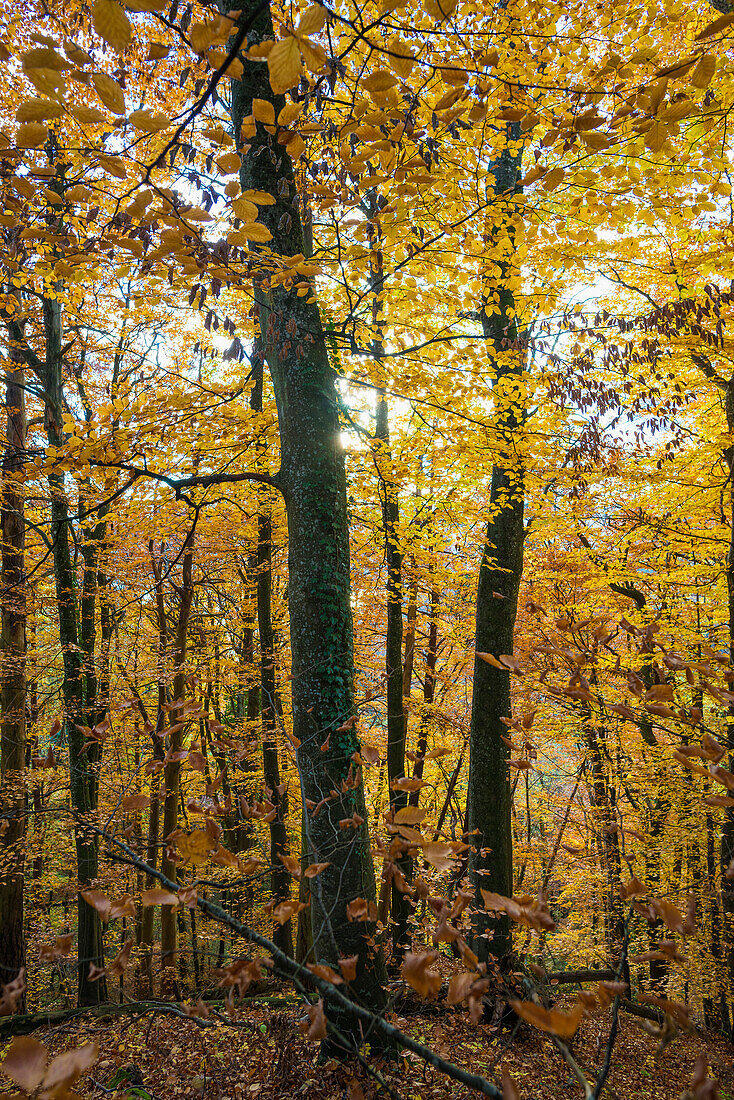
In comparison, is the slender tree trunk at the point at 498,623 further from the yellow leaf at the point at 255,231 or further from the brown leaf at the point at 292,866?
the brown leaf at the point at 292,866

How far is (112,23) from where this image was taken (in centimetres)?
126

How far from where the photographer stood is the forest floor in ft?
8.70

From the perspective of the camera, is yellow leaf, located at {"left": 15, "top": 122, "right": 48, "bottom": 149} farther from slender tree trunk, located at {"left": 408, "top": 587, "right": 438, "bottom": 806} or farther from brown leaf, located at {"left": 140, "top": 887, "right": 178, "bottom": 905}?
slender tree trunk, located at {"left": 408, "top": 587, "right": 438, "bottom": 806}

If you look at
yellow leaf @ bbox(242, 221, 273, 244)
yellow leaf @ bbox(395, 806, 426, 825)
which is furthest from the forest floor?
yellow leaf @ bbox(242, 221, 273, 244)

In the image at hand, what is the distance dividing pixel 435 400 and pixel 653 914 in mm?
3981

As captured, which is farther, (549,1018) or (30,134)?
(30,134)

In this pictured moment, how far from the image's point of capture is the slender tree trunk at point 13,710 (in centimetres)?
699

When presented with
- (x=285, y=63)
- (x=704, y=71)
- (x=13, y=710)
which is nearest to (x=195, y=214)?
(x=285, y=63)

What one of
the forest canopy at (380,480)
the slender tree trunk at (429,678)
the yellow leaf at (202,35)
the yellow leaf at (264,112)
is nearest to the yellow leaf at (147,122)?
the forest canopy at (380,480)

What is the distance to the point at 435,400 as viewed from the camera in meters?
4.67

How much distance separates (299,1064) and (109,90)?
4.32 m

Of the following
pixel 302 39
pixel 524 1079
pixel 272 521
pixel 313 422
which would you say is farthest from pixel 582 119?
pixel 272 521

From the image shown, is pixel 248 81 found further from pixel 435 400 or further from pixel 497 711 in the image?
pixel 497 711

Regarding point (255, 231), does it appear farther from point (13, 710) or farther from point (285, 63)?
point (13, 710)
